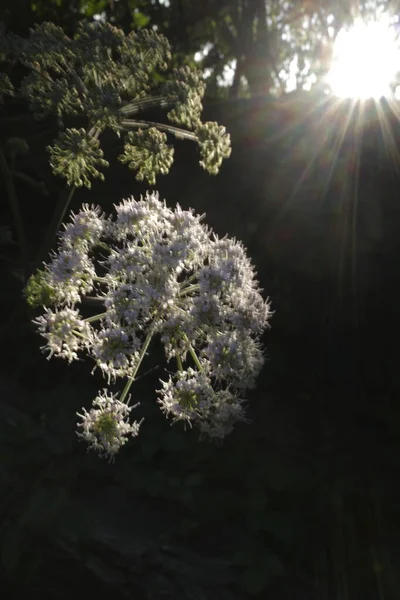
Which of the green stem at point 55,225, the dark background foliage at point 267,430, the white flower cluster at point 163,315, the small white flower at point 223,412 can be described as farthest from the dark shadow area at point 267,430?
the white flower cluster at point 163,315

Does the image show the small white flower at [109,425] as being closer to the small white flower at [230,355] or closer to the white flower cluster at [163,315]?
the white flower cluster at [163,315]

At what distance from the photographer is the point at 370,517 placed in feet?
17.2

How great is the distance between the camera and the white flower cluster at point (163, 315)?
360 centimetres

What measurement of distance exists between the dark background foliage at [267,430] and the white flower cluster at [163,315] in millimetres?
1331

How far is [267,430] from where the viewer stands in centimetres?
574

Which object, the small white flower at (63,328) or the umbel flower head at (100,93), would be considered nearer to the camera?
the small white flower at (63,328)

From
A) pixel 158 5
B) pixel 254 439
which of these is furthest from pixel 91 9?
pixel 254 439

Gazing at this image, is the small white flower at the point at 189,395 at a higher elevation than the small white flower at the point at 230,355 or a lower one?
lower

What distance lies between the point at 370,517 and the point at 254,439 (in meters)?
1.13

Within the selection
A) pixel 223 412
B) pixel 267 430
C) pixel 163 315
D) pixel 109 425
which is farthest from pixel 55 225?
pixel 267 430

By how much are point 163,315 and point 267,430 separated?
241cm

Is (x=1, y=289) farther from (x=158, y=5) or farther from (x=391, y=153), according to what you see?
(x=158, y=5)

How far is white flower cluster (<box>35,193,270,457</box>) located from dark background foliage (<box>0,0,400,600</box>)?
1331 mm

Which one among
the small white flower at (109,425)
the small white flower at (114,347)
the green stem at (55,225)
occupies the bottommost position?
the small white flower at (109,425)
